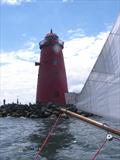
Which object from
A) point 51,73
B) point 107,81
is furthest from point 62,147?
point 51,73

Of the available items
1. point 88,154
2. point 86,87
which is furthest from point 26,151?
point 86,87

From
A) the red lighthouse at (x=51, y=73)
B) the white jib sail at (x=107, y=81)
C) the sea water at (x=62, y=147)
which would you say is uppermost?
the red lighthouse at (x=51, y=73)

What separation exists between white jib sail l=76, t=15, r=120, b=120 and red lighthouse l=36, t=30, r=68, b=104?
114 feet

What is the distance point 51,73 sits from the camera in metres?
43.3

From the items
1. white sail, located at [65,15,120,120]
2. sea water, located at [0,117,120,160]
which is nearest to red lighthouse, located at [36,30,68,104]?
sea water, located at [0,117,120,160]

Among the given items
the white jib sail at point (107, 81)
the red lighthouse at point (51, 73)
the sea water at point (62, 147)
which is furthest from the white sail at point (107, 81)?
the red lighthouse at point (51, 73)

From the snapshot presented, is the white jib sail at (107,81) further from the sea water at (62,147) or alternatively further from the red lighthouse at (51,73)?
the red lighthouse at (51,73)

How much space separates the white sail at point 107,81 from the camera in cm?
698

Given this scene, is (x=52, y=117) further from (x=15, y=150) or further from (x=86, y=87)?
(x=86, y=87)

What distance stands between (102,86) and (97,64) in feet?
1.55

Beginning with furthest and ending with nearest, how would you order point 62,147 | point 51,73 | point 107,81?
point 51,73
point 62,147
point 107,81

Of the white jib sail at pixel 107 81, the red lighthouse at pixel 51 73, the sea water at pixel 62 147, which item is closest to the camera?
the white jib sail at pixel 107 81

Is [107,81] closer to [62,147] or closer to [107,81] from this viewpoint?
[107,81]

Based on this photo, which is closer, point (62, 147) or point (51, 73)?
point (62, 147)
